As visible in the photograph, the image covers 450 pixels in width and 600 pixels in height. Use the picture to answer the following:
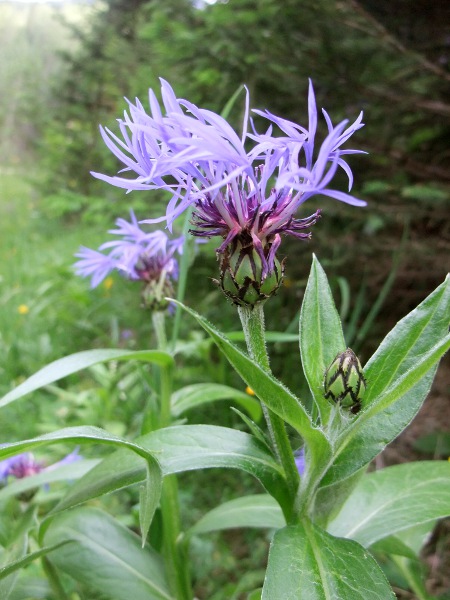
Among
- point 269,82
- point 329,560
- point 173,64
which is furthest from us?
point 173,64

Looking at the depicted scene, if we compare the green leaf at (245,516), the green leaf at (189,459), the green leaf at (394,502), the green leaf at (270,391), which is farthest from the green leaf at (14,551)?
the green leaf at (394,502)

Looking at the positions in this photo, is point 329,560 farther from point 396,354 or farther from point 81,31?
point 81,31

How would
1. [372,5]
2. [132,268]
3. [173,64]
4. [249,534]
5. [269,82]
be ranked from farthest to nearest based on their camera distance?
[173,64]
[269,82]
[372,5]
[249,534]
[132,268]

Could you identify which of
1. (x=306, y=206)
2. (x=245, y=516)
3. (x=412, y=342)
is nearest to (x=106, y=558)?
(x=245, y=516)

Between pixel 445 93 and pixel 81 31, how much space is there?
19.8 feet

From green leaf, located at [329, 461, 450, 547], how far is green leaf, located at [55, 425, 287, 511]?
0.64 ft

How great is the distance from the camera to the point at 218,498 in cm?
181

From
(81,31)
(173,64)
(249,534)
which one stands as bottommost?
(249,534)

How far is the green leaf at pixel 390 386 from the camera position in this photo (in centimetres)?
68

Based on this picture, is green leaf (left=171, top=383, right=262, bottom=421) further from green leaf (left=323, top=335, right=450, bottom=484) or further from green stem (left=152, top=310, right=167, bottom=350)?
green leaf (left=323, top=335, right=450, bottom=484)

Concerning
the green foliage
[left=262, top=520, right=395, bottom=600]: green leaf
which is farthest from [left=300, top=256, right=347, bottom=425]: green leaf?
[left=262, top=520, right=395, bottom=600]: green leaf

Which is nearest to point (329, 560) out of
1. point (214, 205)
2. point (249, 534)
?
point (214, 205)

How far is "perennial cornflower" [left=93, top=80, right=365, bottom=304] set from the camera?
0.60m

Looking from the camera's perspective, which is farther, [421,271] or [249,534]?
[421,271]
